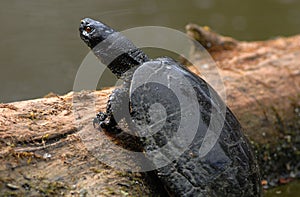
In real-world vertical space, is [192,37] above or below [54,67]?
above

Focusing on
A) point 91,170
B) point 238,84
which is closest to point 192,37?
point 238,84

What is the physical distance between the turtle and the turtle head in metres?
0.50

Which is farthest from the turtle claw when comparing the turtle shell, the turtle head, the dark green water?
the dark green water

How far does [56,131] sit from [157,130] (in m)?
0.71

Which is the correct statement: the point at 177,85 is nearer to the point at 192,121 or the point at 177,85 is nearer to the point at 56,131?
the point at 192,121

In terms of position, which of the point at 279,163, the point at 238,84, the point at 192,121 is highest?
the point at 192,121

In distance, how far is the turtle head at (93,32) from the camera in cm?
418

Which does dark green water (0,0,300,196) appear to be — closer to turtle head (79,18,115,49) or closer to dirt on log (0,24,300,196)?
dirt on log (0,24,300,196)

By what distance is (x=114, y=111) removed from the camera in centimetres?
366

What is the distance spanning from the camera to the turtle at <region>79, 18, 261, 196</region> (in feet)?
11.1

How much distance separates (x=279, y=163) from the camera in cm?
512

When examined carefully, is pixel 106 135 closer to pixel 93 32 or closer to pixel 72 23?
pixel 93 32

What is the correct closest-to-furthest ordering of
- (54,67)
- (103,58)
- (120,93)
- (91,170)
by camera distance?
(91,170), (120,93), (103,58), (54,67)

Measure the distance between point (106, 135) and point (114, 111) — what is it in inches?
7.3
